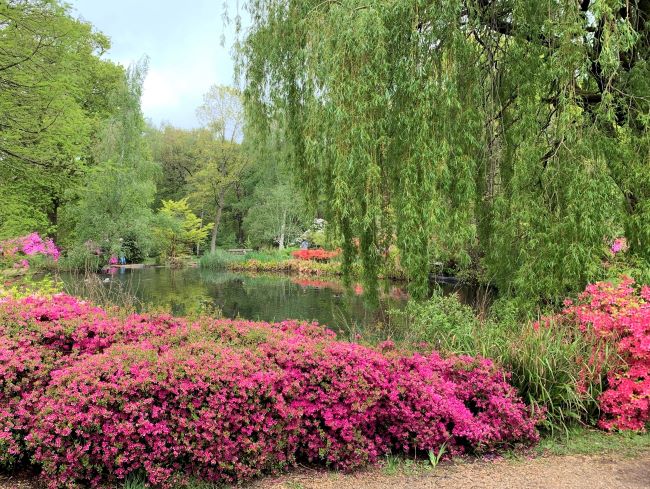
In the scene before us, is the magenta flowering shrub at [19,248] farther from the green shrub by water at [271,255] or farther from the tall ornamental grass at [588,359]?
the green shrub by water at [271,255]

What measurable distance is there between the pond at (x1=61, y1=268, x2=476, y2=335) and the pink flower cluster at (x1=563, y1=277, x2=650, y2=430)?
10.3 ft

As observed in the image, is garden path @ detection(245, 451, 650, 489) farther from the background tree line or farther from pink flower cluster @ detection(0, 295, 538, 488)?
the background tree line

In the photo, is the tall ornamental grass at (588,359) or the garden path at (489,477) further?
the tall ornamental grass at (588,359)

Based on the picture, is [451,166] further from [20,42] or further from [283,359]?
[20,42]

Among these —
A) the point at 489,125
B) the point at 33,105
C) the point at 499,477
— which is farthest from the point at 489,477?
the point at 33,105

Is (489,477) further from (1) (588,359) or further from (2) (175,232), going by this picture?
(2) (175,232)

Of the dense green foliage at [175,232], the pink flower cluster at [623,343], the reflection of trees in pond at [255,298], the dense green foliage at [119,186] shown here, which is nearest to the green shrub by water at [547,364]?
the pink flower cluster at [623,343]

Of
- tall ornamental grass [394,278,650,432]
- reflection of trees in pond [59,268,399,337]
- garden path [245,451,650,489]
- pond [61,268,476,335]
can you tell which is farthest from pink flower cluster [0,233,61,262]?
tall ornamental grass [394,278,650,432]

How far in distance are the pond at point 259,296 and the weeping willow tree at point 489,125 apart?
2.28 m

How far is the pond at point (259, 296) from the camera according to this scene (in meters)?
9.70

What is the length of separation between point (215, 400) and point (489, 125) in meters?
4.44

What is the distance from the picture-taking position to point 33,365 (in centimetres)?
266

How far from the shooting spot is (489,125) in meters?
5.41

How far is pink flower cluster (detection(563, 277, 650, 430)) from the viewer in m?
3.41
